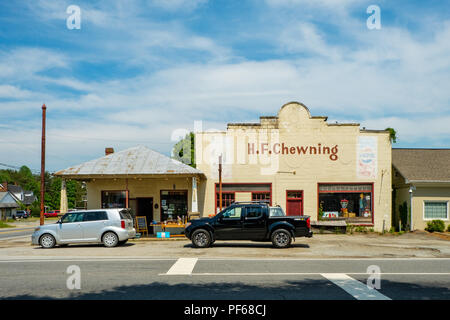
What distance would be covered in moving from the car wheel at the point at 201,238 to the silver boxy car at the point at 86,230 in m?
3.17

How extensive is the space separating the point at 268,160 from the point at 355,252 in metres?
10.5

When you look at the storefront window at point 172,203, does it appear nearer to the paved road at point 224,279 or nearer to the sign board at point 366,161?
the sign board at point 366,161

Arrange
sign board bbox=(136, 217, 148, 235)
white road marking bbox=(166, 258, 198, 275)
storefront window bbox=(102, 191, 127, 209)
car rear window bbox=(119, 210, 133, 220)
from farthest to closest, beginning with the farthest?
storefront window bbox=(102, 191, 127, 209), sign board bbox=(136, 217, 148, 235), car rear window bbox=(119, 210, 133, 220), white road marking bbox=(166, 258, 198, 275)

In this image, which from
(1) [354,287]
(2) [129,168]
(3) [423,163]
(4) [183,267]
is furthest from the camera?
(3) [423,163]

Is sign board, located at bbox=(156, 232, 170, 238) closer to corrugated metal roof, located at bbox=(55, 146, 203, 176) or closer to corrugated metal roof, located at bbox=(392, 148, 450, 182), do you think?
corrugated metal roof, located at bbox=(55, 146, 203, 176)

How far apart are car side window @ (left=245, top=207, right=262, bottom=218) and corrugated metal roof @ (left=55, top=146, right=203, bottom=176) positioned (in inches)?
232

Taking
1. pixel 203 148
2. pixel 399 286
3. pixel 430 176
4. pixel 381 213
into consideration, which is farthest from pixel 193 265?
pixel 430 176

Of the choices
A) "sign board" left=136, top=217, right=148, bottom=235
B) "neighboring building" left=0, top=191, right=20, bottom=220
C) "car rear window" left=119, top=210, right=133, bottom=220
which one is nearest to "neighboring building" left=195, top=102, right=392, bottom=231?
"sign board" left=136, top=217, right=148, bottom=235

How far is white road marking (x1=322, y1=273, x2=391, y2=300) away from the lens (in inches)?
322

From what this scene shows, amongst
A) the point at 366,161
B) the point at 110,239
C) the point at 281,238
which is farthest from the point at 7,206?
the point at 281,238

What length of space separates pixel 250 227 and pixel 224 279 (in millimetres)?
6857

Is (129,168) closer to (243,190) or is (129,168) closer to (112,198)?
(112,198)

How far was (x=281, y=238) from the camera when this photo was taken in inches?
661
